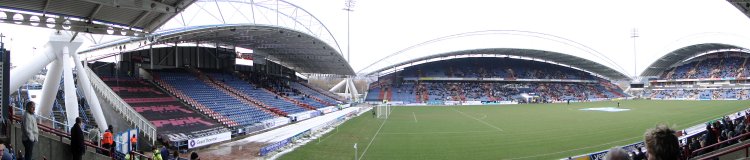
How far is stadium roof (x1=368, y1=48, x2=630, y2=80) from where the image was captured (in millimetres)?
65438

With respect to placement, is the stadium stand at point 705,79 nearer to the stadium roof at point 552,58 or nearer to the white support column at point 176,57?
the stadium roof at point 552,58

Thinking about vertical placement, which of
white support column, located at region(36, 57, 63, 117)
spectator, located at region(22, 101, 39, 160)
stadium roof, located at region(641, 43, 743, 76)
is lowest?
spectator, located at region(22, 101, 39, 160)

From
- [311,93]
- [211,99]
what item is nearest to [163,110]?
[211,99]

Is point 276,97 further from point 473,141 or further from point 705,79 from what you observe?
point 705,79

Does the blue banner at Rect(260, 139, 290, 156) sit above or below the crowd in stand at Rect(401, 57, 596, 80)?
below

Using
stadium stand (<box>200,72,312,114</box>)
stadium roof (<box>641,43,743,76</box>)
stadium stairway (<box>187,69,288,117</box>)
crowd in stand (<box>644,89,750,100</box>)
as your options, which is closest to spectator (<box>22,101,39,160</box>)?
stadium stairway (<box>187,69,288,117</box>)

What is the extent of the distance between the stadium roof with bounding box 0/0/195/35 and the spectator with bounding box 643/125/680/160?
1033 centimetres

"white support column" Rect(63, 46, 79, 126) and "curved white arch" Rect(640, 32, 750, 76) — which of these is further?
"curved white arch" Rect(640, 32, 750, 76)

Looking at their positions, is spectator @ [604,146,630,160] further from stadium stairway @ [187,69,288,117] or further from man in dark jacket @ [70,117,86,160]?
stadium stairway @ [187,69,288,117]

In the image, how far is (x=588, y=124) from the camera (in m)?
27.1

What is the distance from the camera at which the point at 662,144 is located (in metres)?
3.26

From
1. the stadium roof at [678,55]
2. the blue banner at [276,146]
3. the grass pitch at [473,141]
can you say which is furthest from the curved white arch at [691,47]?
the blue banner at [276,146]

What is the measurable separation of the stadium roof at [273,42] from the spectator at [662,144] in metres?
23.0

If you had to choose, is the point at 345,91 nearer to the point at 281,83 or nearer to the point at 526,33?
the point at 281,83
